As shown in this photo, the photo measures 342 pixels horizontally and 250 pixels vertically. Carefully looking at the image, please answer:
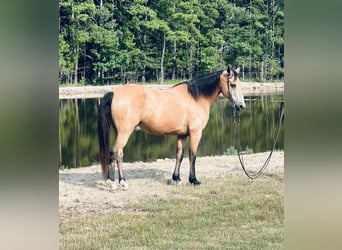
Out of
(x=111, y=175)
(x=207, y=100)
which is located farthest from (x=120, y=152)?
(x=207, y=100)

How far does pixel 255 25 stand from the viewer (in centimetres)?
314

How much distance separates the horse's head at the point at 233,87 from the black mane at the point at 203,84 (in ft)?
0.15

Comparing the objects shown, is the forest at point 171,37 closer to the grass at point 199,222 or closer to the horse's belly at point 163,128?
the horse's belly at point 163,128

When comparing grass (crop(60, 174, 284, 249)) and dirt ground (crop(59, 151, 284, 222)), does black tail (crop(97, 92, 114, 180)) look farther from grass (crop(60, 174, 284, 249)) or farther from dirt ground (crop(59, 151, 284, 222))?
grass (crop(60, 174, 284, 249))

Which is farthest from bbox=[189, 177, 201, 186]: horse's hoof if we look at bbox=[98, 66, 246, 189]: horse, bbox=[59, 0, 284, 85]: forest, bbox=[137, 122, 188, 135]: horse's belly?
bbox=[59, 0, 284, 85]: forest

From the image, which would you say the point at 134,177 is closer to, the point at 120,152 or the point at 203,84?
the point at 120,152

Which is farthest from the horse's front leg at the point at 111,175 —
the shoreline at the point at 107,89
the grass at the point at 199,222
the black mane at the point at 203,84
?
the black mane at the point at 203,84

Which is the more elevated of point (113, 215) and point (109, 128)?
point (109, 128)

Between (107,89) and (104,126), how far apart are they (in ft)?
0.77

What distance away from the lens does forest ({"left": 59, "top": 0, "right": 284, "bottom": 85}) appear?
3107 mm

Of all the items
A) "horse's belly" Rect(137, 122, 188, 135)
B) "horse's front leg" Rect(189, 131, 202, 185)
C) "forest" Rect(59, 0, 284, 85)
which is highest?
"forest" Rect(59, 0, 284, 85)
